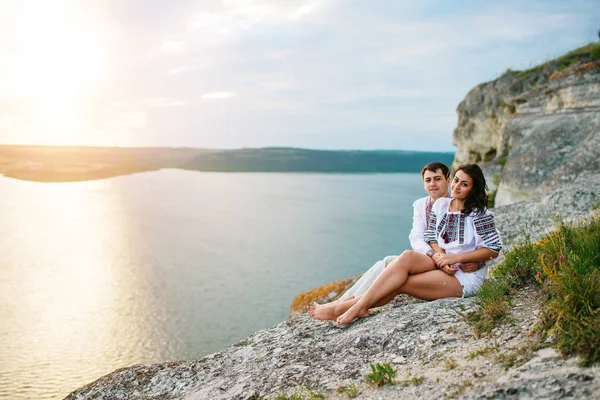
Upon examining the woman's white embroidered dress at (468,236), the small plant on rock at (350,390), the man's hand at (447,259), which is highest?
the woman's white embroidered dress at (468,236)

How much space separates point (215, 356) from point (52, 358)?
1425 centimetres

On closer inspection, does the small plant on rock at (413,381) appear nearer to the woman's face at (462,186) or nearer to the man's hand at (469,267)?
the man's hand at (469,267)

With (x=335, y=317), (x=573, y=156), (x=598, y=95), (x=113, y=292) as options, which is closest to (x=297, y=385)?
(x=335, y=317)

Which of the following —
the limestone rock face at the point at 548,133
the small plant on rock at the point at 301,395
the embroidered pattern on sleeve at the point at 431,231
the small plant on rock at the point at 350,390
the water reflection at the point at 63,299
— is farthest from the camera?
the limestone rock face at the point at 548,133

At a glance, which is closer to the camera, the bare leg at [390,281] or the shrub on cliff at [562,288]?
the shrub on cliff at [562,288]

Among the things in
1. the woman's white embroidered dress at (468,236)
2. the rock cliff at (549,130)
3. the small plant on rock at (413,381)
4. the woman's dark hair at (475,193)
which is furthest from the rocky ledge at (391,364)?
the rock cliff at (549,130)

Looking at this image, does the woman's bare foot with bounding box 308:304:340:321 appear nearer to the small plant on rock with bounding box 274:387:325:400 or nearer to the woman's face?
the small plant on rock with bounding box 274:387:325:400

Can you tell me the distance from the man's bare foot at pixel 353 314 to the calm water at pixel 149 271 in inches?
493

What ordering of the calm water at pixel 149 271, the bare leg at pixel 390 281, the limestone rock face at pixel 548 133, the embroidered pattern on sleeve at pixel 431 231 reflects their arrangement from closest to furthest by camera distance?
the bare leg at pixel 390 281 → the embroidered pattern on sleeve at pixel 431 231 → the limestone rock face at pixel 548 133 → the calm water at pixel 149 271

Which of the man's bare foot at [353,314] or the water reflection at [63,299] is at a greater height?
the man's bare foot at [353,314]

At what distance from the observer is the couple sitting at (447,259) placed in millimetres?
5551

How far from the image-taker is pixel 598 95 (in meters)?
20.8

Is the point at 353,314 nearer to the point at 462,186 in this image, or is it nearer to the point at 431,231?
the point at 431,231

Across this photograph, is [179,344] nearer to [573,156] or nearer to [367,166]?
[573,156]
